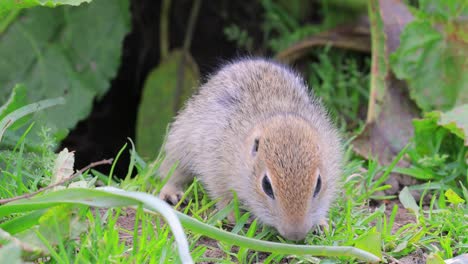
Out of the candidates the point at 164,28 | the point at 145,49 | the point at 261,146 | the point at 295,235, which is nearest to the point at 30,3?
the point at 261,146

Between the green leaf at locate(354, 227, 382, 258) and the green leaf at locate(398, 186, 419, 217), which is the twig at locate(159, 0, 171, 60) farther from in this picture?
the green leaf at locate(354, 227, 382, 258)

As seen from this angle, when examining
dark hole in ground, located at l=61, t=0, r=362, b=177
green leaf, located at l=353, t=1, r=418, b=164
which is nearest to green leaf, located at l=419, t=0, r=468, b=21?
green leaf, located at l=353, t=1, r=418, b=164

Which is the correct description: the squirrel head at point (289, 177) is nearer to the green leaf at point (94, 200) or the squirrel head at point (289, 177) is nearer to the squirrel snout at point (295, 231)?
the squirrel snout at point (295, 231)

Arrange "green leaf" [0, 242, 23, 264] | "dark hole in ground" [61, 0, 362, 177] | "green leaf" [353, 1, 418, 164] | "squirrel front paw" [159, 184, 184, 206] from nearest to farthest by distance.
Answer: "green leaf" [0, 242, 23, 264], "squirrel front paw" [159, 184, 184, 206], "green leaf" [353, 1, 418, 164], "dark hole in ground" [61, 0, 362, 177]

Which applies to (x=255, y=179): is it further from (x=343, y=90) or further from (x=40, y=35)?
(x=40, y=35)

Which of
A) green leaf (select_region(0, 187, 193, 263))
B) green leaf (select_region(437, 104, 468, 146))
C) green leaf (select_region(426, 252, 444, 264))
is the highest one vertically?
green leaf (select_region(0, 187, 193, 263))

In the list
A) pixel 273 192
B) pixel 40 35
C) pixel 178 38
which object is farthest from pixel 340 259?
pixel 178 38
